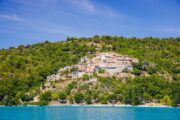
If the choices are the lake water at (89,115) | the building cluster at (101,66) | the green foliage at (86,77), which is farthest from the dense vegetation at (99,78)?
the lake water at (89,115)

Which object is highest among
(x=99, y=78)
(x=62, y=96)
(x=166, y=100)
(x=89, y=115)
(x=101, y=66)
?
(x=101, y=66)

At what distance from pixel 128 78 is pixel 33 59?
29.2 metres

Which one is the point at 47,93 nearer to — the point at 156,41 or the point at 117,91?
the point at 117,91

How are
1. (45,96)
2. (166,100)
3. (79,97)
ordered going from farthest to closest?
(45,96) < (79,97) < (166,100)

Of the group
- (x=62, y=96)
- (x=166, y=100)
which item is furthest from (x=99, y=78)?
(x=166, y=100)

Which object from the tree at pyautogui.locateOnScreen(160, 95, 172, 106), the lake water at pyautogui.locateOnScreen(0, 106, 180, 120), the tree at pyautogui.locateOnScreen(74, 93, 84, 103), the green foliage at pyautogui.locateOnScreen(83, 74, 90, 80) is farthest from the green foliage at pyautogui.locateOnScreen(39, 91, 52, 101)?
the lake water at pyautogui.locateOnScreen(0, 106, 180, 120)

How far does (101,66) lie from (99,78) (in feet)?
19.0

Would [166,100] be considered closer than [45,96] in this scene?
Yes

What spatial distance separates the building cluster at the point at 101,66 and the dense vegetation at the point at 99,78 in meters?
2.84

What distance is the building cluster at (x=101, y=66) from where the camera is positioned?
89.9 meters

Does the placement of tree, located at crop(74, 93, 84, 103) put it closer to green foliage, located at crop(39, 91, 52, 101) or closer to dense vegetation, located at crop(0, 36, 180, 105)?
dense vegetation, located at crop(0, 36, 180, 105)

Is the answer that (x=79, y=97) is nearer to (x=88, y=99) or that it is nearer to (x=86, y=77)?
(x=88, y=99)

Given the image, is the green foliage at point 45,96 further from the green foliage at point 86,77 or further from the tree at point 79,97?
the green foliage at point 86,77

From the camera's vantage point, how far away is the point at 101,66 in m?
91.3
